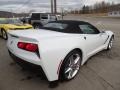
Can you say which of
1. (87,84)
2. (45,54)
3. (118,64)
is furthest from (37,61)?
(118,64)

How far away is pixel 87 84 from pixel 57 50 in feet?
3.64

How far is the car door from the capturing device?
425 cm

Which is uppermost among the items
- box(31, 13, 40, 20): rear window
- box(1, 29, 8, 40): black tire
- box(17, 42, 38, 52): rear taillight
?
box(31, 13, 40, 20): rear window

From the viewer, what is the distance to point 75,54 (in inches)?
146

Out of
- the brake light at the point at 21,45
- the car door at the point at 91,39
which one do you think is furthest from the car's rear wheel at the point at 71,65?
the brake light at the point at 21,45

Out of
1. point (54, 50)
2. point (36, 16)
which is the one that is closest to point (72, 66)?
point (54, 50)

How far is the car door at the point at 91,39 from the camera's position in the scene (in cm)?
425

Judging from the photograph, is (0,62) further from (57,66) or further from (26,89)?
(57,66)

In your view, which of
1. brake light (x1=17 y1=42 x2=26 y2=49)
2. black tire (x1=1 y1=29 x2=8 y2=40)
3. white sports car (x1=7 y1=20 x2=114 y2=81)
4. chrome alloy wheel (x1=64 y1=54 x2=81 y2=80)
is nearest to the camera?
white sports car (x1=7 y1=20 x2=114 y2=81)

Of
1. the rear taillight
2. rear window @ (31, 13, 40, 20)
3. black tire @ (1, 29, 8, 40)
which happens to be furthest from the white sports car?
rear window @ (31, 13, 40, 20)

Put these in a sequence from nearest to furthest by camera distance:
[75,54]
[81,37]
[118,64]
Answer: [75,54] → [81,37] → [118,64]

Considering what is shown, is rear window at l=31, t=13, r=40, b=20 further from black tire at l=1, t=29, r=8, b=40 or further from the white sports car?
the white sports car

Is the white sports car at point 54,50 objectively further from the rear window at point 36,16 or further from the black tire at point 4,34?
the rear window at point 36,16

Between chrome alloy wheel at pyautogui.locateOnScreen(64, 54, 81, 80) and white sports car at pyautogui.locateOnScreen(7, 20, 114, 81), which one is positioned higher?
white sports car at pyautogui.locateOnScreen(7, 20, 114, 81)
